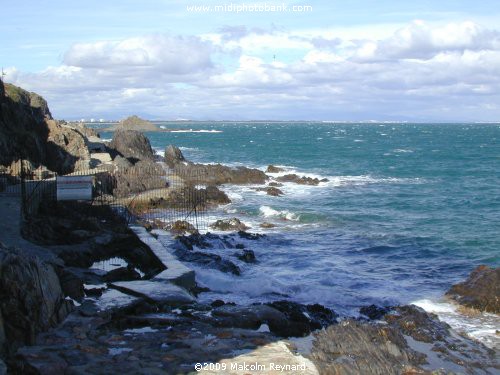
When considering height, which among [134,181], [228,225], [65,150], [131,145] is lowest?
[228,225]

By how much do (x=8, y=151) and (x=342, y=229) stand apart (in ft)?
57.3

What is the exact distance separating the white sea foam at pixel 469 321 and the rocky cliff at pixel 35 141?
2141 cm

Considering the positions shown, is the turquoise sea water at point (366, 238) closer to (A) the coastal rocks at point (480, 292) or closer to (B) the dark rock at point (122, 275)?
(A) the coastal rocks at point (480, 292)

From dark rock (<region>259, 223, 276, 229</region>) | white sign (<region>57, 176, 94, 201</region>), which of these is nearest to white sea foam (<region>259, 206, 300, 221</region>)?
dark rock (<region>259, 223, 276, 229</region>)

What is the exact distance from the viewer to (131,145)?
58062mm

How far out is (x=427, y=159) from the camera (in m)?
70.8

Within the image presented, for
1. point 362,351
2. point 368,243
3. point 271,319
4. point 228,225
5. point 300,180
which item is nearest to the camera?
point 362,351

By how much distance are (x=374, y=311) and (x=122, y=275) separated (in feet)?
20.9

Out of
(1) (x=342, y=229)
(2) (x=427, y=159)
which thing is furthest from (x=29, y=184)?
(2) (x=427, y=159)

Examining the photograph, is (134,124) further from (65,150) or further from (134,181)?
(134,181)

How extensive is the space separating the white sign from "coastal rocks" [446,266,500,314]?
12476 mm

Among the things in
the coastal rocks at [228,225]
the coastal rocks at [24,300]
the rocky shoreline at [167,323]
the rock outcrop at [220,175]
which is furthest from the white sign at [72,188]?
the rock outcrop at [220,175]

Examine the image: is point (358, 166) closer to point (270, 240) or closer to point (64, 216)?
point (270, 240)

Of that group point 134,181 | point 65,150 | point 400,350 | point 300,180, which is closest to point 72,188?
point 134,181
